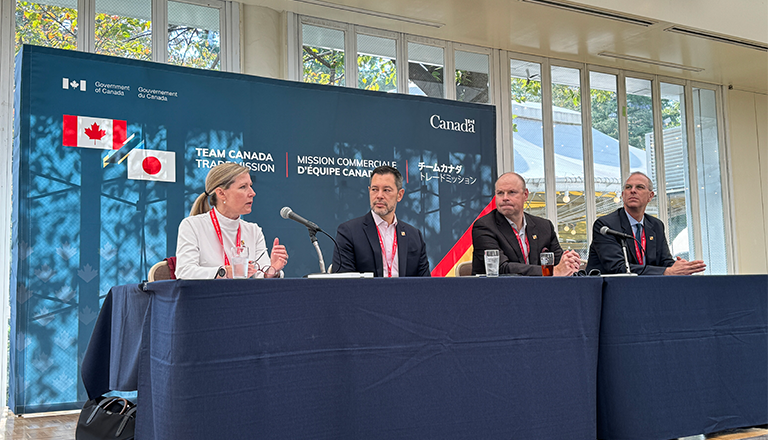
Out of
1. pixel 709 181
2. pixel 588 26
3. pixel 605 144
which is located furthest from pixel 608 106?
pixel 709 181

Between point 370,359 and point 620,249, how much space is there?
6.75 feet

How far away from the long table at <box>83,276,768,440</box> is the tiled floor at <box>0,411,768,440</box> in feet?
0.32

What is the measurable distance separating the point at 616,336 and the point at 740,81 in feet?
23.5

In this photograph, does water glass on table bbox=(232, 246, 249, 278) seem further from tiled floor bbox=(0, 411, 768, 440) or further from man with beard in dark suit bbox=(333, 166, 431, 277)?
tiled floor bbox=(0, 411, 768, 440)

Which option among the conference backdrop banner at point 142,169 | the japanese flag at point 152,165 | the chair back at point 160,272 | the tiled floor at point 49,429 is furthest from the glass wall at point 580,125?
the tiled floor at point 49,429

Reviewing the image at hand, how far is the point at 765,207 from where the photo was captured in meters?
8.59

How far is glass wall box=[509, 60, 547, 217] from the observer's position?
714cm

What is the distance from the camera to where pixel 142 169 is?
4348mm

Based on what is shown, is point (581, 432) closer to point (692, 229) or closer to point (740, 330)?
point (740, 330)

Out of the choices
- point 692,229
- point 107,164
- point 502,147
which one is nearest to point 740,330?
point 107,164

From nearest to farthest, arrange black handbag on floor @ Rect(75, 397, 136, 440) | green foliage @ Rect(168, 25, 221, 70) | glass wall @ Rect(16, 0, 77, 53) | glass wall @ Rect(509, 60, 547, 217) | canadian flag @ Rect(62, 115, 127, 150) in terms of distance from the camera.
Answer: black handbag on floor @ Rect(75, 397, 136, 440) → canadian flag @ Rect(62, 115, 127, 150) → glass wall @ Rect(16, 0, 77, 53) → green foliage @ Rect(168, 25, 221, 70) → glass wall @ Rect(509, 60, 547, 217)

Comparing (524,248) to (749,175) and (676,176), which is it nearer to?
(676,176)

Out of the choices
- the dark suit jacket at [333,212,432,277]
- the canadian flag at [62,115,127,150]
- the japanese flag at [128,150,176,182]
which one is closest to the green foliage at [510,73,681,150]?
the japanese flag at [128,150,176,182]

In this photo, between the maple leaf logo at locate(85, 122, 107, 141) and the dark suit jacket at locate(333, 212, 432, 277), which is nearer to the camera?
the dark suit jacket at locate(333, 212, 432, 277)
